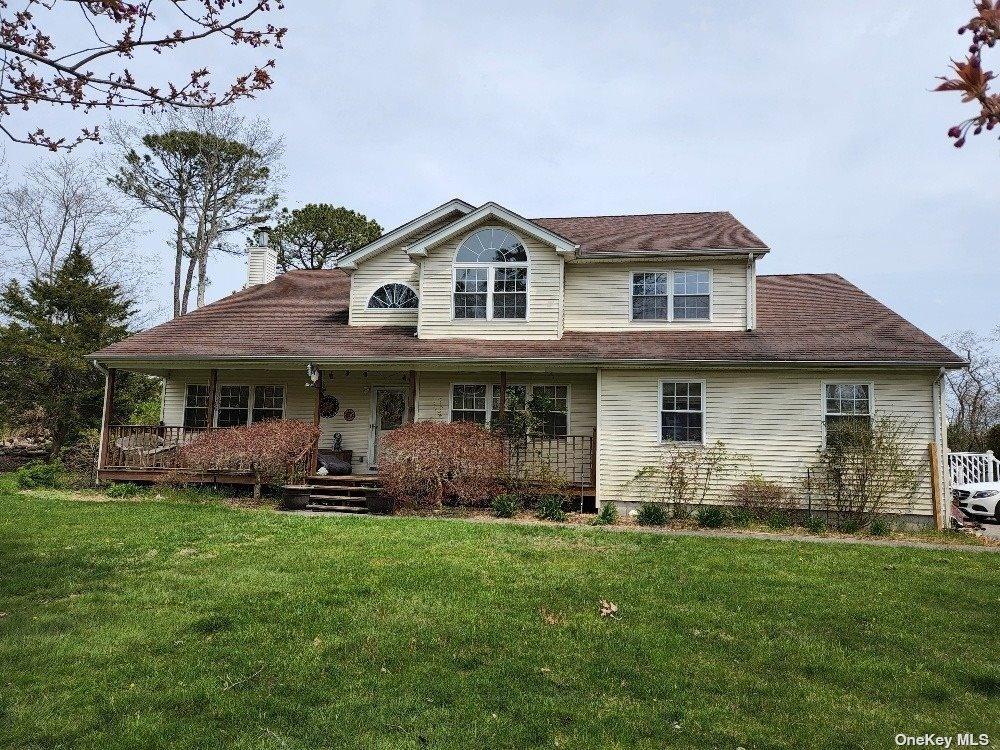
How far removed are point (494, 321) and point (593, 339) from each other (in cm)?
245

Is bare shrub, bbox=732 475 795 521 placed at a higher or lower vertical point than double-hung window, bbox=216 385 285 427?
lower

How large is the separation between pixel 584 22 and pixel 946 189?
810 centimetres

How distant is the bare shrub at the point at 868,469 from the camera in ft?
41.3

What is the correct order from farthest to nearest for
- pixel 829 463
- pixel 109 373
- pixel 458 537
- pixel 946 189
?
pixel 109 373 → pixel 829 463 → pixel 946 189 → pixel 458 537

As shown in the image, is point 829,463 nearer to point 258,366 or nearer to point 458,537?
point 458,537

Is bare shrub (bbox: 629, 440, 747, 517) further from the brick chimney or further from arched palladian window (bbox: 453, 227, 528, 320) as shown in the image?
the brick chimney

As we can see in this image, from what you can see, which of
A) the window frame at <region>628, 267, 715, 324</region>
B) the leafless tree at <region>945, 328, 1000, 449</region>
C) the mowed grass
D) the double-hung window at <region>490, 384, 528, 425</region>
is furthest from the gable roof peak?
the leafless tree at <region>945, 328, 1000, 449</region>

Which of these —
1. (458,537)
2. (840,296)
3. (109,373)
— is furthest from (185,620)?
(840,296)

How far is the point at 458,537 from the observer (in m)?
10.0

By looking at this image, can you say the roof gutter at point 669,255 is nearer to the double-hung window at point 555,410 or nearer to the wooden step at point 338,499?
the double-hung window at point 555,410

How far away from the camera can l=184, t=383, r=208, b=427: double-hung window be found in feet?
57.8

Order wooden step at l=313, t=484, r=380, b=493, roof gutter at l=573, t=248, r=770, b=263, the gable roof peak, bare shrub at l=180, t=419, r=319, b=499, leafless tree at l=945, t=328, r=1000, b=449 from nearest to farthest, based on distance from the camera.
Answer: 1. wooden step at l=313, t=484, r=380, b=493
2. bare shrub at l=180, t=419, r=319, b=499
3. roof gutter at l=573, t=248, r=770, b=263
4. the gable roof peak
5. leafless tree at l=945, t=328, r=1000, b=449

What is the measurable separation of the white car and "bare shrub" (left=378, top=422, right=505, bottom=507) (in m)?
11.1

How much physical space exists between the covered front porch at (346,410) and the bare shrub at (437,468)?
1022mm
